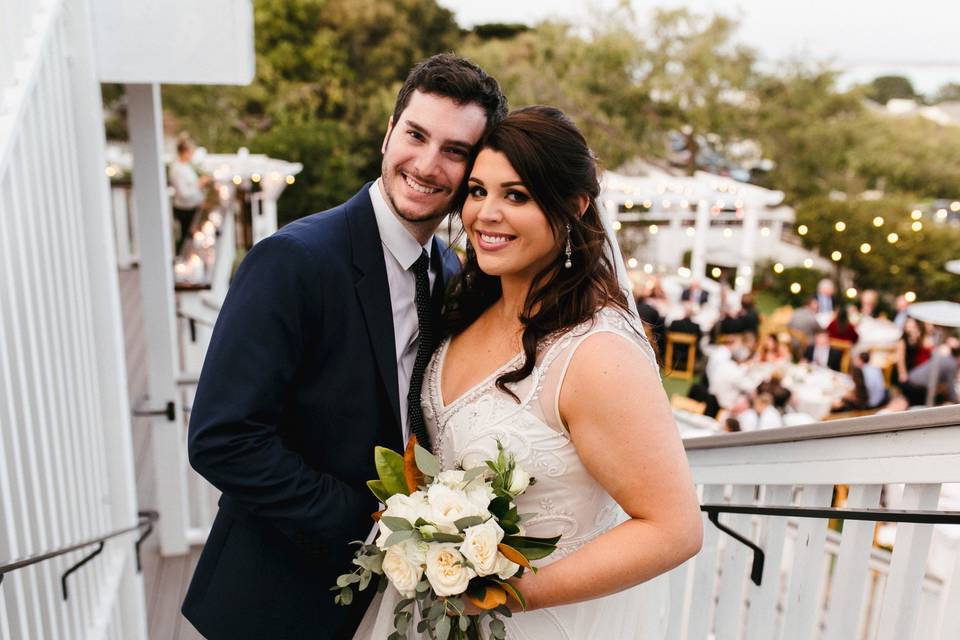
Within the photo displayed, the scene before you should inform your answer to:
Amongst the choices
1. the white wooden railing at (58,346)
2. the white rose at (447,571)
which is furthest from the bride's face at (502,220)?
the white wooden railing at (58,346)

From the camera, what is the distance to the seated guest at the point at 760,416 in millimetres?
7352

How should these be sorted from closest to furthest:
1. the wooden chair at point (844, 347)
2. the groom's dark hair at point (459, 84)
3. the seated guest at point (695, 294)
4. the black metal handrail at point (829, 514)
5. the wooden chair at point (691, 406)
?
the black metal handrail at point (829, 514)
the groom's dark hair at point (459, 84)
the wooden chair at point (691, 406)
the wooden chair at point (844, 347)
the seated guest at point (695, 294)

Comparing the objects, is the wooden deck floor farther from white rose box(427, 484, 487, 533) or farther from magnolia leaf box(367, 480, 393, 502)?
white rose box(427, 484, 487, 533)

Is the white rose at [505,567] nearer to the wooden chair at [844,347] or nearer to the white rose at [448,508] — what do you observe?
the white rose at [448,508]

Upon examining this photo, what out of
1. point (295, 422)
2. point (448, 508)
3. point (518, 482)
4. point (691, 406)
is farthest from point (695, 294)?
point (448, 508)

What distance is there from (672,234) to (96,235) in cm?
1772

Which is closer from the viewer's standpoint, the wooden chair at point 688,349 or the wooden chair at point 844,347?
the wooden chair at point 844,347

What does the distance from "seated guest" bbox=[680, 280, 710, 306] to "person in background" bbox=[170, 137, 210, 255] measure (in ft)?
23.3

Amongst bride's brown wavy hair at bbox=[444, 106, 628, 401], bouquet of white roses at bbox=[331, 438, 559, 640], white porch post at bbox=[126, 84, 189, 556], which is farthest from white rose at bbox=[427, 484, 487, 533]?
white porch post at bbox=[126, 84, 189, 556]

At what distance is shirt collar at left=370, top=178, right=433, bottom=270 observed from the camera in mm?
1972

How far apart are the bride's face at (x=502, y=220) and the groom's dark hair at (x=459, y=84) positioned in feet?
0.71

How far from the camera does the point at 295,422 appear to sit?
186cm

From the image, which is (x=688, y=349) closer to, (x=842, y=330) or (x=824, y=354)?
(x=824, y=354)

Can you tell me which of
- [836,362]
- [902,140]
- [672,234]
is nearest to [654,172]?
[672,234]
